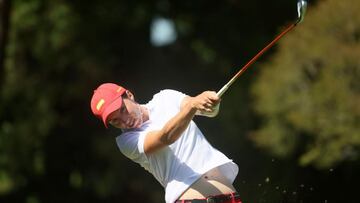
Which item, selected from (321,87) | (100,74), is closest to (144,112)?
(321,87)

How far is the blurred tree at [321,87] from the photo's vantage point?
9219 mm

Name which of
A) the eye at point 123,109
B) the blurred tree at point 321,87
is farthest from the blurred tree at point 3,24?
the eye at point 123,109

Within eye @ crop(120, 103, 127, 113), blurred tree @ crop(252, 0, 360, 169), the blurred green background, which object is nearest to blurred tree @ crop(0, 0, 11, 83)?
the blurred green background

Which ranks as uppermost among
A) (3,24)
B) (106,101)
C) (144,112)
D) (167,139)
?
(3,24)

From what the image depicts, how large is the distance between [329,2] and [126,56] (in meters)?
9.14

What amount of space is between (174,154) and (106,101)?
0.45m

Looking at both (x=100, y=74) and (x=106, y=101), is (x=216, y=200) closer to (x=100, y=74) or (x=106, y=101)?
(x=106, y=101)

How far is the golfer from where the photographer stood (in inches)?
203

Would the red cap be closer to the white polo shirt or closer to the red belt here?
the white polo shirt

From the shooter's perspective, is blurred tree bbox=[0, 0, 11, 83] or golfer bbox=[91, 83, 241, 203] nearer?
golfer bbox=[91, 83, 241, 203]

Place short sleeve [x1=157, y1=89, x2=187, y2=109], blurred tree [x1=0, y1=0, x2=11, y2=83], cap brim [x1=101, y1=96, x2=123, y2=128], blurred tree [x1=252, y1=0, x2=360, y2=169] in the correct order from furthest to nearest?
blurred tree [x1=0, y1=0, x2=11, y2=83] → blurred tree [x1=252, y1=0, x2=360, y2=169] → short sleeve [x1=157, y1=89, x2=187, y2=109] → cap brim [x1=101, y1=96, x2=123, y2=128]

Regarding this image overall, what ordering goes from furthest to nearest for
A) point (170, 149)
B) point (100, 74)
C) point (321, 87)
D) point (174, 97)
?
point (100, 74) < point (321, 87) < point (174, 97) < point (170, 149)

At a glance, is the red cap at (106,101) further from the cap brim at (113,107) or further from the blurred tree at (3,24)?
the blurred tree at (3,24)

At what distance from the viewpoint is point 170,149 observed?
5234 millimetres
